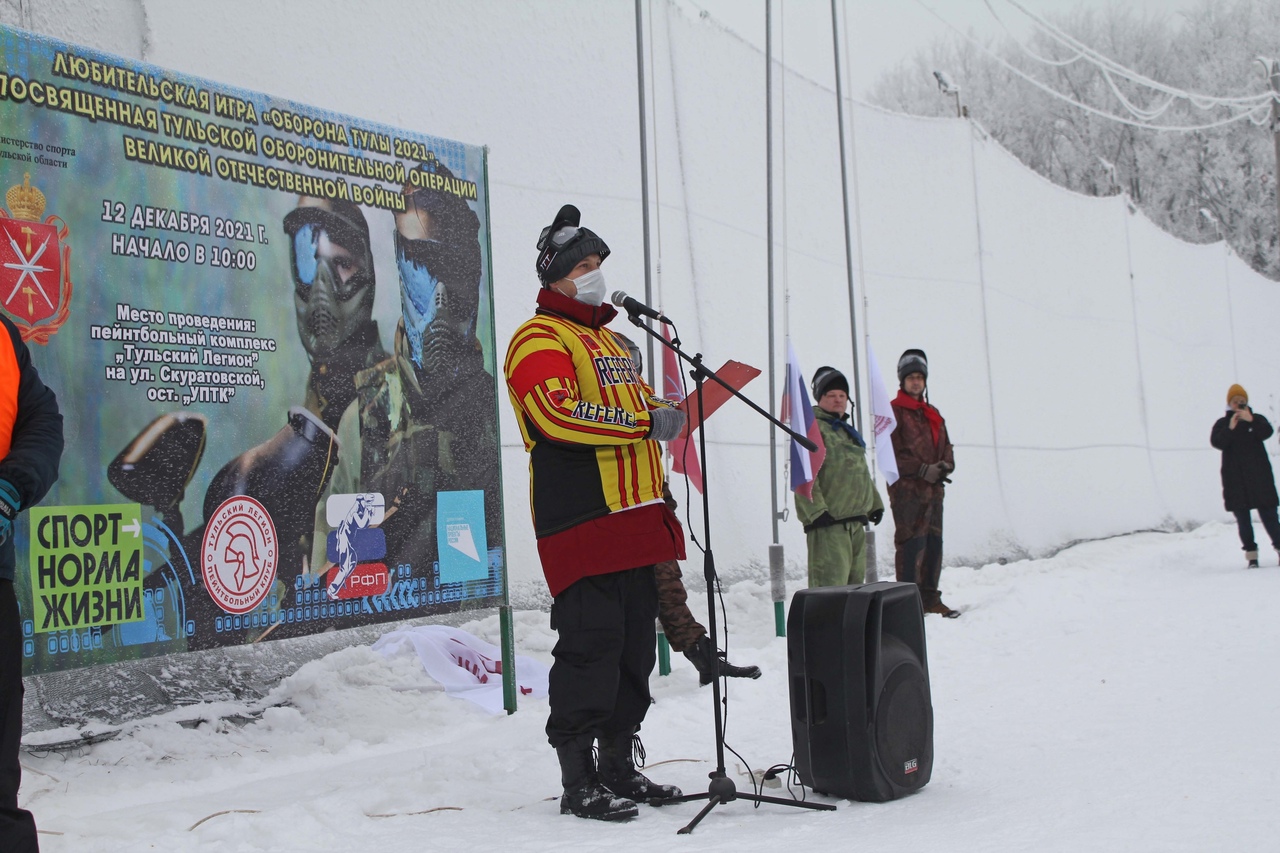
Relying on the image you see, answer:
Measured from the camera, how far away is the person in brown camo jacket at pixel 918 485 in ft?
→ 23.4

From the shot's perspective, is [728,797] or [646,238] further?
[646,238]

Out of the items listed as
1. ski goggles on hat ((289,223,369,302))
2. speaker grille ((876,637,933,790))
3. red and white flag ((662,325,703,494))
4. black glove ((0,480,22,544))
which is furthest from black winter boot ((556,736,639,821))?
red and white flag ((662,325,703,494))

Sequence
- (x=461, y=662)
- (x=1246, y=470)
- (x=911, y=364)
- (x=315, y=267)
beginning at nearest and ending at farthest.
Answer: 1. (x=315, y=267)
2. (x=461, y=662)
3. (x=911, y=364)
4. (x=1246, y=470)

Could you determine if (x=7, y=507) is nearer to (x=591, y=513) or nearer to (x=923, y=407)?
(x=591, y=513)

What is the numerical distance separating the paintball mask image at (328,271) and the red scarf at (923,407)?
162 inches

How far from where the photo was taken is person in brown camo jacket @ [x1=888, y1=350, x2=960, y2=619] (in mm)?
7129

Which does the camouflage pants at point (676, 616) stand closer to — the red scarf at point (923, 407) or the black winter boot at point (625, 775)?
the black winter boot at point (625, 775)

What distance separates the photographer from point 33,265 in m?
3.38

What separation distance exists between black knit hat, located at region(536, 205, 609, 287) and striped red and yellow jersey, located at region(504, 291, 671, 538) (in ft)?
0.26

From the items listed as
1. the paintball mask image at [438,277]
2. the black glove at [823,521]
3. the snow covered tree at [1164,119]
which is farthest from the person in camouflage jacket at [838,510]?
the snow covered tree at [1164,119]

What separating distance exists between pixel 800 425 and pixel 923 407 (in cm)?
131

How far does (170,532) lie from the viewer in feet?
12.0

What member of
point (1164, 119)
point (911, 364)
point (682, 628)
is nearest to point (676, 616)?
point (682, 628)

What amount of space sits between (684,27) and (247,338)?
529cm
